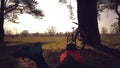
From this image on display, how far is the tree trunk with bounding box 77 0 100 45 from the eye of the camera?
45.7ft

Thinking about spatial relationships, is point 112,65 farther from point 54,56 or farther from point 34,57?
point 34,57

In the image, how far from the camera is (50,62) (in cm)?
1138

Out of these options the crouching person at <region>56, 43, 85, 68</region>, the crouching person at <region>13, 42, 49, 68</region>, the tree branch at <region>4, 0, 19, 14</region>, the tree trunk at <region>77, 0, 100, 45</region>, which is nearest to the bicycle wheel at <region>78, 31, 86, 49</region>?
the tree trunk at <region>77, 0, 100, 45</region>

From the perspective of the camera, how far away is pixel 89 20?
14.2m

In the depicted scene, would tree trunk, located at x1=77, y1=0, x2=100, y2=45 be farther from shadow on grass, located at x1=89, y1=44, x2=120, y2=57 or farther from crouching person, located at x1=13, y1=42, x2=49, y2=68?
crouching person, located at x1=13, y1=42, x2=49, y2=68

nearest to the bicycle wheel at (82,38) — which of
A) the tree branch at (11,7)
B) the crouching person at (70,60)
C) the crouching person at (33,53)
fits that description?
the crouching person at (33,53)

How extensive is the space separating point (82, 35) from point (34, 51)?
602cm

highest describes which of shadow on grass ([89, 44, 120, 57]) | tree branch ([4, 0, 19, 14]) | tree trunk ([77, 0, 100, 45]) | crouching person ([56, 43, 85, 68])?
tree branch ([4, 0, 19, 14])

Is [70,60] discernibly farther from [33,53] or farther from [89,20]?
[89,20]

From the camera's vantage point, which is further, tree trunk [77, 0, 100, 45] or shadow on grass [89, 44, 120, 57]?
tree trunk [77, 0, 100, 45]

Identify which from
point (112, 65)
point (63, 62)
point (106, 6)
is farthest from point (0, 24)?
point (63, 62)

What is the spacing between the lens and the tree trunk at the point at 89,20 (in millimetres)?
13938

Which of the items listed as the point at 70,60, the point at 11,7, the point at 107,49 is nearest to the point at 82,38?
the point at 107,49

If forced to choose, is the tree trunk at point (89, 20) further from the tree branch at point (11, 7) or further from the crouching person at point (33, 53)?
the tree branch at point (11, 7)
